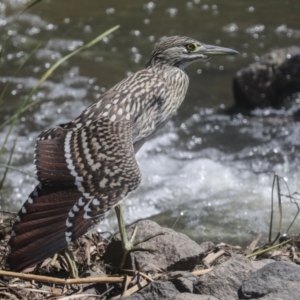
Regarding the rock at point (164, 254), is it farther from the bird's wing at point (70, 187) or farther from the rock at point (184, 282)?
the bird's wing at point (70, 187)

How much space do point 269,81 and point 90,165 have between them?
17.0 feet

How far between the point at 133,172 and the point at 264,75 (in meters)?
5.19

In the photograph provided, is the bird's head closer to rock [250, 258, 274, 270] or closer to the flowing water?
the flowing water

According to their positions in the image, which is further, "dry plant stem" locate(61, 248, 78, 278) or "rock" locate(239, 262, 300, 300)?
"dry plant stem" locate(61, 248, 78, 278)

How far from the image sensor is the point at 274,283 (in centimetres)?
349

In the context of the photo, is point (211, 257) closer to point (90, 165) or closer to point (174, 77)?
point (90, 165)

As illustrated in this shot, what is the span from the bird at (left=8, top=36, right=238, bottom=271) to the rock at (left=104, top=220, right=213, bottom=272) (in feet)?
0.37

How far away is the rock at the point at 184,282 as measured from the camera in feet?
11.8

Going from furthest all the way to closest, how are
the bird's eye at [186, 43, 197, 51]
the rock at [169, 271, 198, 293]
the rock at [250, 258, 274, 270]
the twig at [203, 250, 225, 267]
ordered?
the bird's eye at [186, 43, 197, 51] < the twig at [203, 250, 225, 267] < the rock at [250, 258, 274, 270] < the rock at [169, 271, 198, 293]

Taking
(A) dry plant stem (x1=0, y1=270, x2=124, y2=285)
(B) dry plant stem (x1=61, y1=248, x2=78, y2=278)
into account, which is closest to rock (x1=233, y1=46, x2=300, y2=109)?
(B) dry plant stem (x1=61, y1=248, x2=78, y2=278)

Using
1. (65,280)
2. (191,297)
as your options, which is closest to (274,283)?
Result: (191,297)

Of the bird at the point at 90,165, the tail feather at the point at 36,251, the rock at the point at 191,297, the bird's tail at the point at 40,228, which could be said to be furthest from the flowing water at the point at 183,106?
the rock at the point at 191,297

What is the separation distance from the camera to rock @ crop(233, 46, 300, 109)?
862 centimetres

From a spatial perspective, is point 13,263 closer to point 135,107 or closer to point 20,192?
point 135,107
